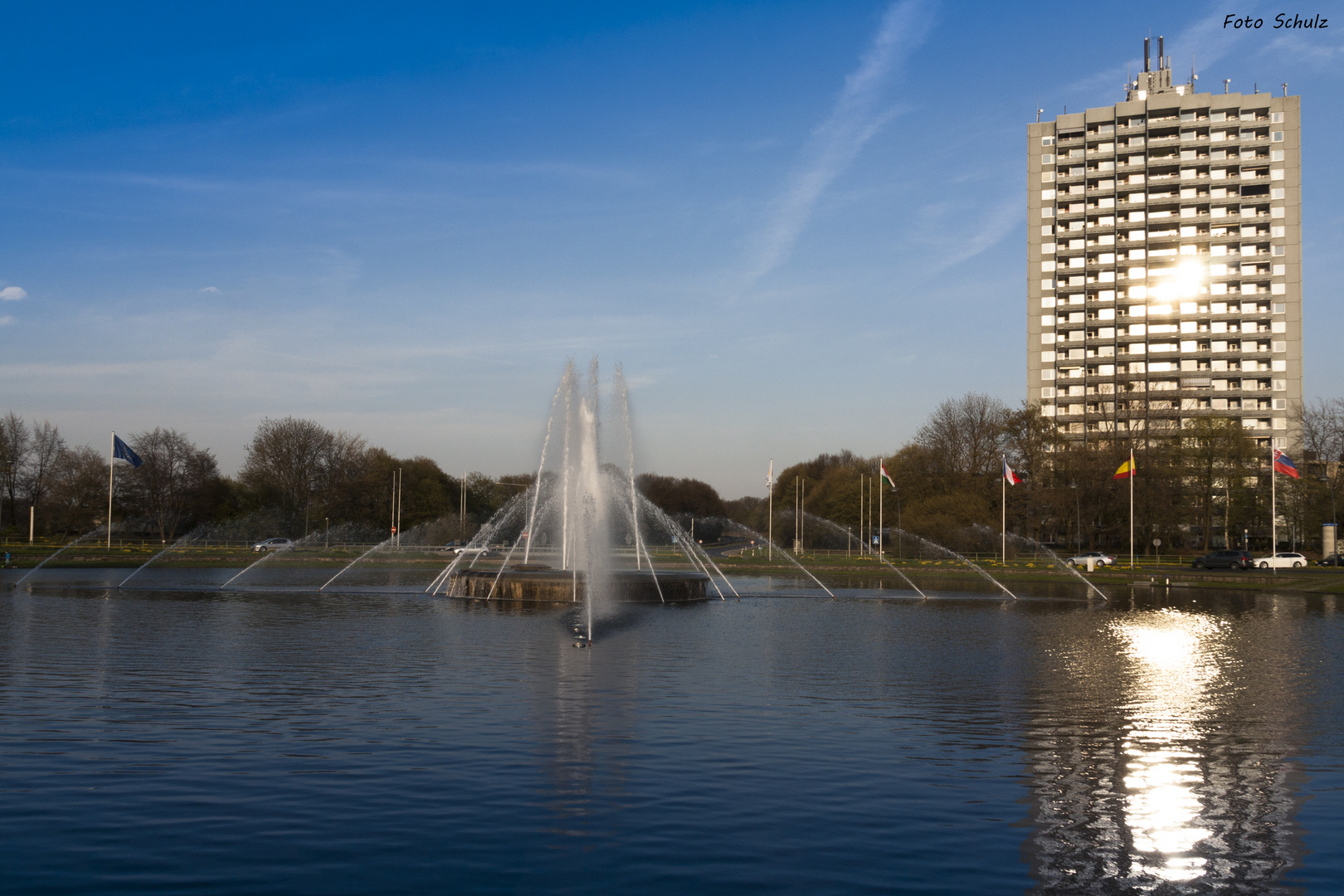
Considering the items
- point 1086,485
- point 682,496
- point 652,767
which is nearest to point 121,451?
point 652,767

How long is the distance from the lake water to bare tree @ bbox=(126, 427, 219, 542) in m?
79.9

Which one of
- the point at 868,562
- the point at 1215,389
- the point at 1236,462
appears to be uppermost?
the point at 1215,389

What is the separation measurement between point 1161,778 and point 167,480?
4009 inches

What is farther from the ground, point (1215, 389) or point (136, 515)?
point (1215, 389)

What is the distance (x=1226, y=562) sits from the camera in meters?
70.6

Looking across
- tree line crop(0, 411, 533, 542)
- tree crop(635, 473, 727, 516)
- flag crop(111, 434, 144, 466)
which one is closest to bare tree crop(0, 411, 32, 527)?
tree line crop(0, 411, 533, 542)

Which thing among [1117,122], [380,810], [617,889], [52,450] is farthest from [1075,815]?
[1117,122]

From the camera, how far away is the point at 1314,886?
810 centimetres

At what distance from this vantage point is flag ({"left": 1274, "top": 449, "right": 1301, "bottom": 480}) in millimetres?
58812

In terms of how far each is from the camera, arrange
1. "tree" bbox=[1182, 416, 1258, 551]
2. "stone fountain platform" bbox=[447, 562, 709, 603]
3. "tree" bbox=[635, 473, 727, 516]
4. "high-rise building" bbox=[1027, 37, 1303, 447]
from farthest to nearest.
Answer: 1. "tree" bbox=[635, 473, 727, 516]
2. "high-rise building" bbox=[1027, 37, 1303, 447]
3. "tree" bbox=[1182, 416, 1258, 551]
4. "stone fountain platform" bbox=[447, 562, 709, 603]

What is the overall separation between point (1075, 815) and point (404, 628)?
1921cm

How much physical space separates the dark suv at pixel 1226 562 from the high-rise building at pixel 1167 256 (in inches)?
2195

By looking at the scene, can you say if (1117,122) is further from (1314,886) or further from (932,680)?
(1314,886)

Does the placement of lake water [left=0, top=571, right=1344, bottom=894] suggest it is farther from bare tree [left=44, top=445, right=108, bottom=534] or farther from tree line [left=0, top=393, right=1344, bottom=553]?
bare tree [left=44, top=445, right=108, bottom=534]
